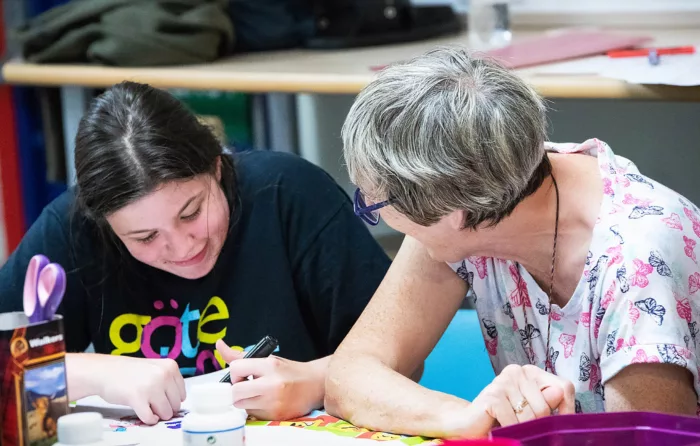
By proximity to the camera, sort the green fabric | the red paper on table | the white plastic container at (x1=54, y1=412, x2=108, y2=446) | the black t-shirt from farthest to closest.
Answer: the green fabric → the red paper on table → the black t-shirt → the white plastic container at (x1=54, y1=412, x2=108, y2=446)

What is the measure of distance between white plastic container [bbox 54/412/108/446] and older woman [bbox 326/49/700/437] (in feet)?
1.36

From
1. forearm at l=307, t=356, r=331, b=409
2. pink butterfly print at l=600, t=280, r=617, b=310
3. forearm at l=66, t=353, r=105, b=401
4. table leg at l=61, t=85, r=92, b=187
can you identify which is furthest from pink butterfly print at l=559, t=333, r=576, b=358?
table leg at l=61, t=85, r=92, b=187

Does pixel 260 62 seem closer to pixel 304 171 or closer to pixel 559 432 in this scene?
pixel 304 171

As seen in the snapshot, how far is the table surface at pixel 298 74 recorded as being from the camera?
2.09 metres

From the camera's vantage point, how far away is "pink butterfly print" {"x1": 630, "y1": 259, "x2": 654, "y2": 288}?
1.21 meters

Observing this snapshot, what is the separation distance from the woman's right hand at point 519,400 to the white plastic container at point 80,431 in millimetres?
429

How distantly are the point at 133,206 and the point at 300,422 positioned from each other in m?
0.41

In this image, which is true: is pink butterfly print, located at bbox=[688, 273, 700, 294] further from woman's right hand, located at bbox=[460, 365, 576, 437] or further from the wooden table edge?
the wooden table edge

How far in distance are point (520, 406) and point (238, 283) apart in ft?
2.09

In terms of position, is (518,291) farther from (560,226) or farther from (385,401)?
(385,401)

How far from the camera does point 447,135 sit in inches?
46.1

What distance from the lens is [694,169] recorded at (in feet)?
8.98

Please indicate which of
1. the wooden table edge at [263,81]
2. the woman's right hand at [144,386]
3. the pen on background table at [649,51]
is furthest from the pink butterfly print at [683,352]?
the pen on background table at [649,51]

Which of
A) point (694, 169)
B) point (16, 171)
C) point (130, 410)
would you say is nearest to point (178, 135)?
point (130, 410)
